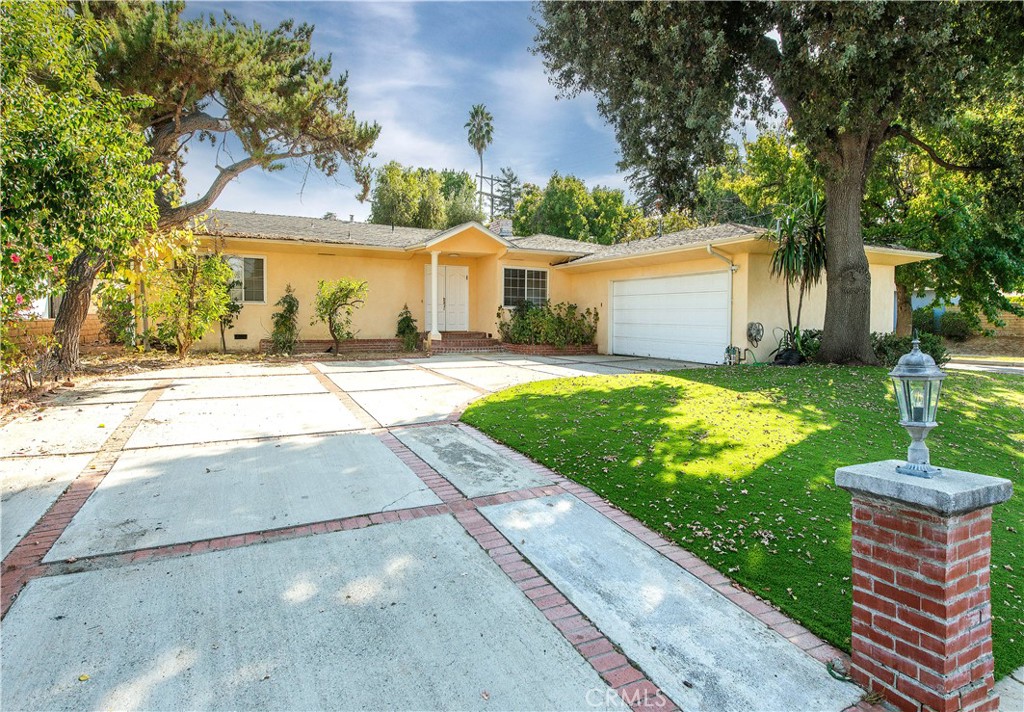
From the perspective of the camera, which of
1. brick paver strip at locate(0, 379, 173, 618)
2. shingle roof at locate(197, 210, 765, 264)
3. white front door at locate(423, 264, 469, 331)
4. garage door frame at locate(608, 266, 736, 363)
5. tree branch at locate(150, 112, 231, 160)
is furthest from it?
white front door at locate(423, 264, 469, 331)

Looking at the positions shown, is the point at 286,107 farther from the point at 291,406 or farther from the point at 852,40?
the point at 852,40

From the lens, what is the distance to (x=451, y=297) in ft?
58.7

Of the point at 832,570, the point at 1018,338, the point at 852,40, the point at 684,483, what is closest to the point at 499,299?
the point at 852,40

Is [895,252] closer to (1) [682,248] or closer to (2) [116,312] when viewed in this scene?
(1) [682,248]

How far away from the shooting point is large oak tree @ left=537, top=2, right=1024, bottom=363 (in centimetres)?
770

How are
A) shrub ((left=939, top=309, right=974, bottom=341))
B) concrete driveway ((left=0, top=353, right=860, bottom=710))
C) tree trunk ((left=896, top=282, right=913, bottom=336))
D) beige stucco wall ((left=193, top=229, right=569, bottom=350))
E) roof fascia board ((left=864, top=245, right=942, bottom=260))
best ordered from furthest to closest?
shrub ((left=939, top=309, right=974, bottom=341)) → tree trunk ((left=896, top=282, right=913, bottom=336)) → beige stucco wall ((left=193, top=229, right=569, bottom=350)) → roof fascia board ((left=864, top=245, right=942, bottom=260)) → concrete driveway ((left=0, top=353, right=860, bottom=710))

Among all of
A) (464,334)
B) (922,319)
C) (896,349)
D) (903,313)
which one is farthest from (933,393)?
(922,319)

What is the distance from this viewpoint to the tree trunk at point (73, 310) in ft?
31.7

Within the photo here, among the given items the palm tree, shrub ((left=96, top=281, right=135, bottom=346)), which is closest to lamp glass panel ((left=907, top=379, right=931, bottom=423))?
shrub ((left=96, top=281, right=135, bottom=346))

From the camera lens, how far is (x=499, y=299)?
16828 millimetres

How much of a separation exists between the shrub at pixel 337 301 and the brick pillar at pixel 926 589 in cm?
1341

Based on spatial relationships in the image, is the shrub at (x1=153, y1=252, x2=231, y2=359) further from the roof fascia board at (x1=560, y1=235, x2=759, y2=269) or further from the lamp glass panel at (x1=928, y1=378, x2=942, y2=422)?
the lamp glass panel at (x1=928, y1=378, x2=942, y2=422)

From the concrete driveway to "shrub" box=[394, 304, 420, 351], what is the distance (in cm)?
1101

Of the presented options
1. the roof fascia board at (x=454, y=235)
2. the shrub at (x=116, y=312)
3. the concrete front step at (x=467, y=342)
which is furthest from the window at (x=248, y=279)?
the concrete front step at (x=467, y=342)
